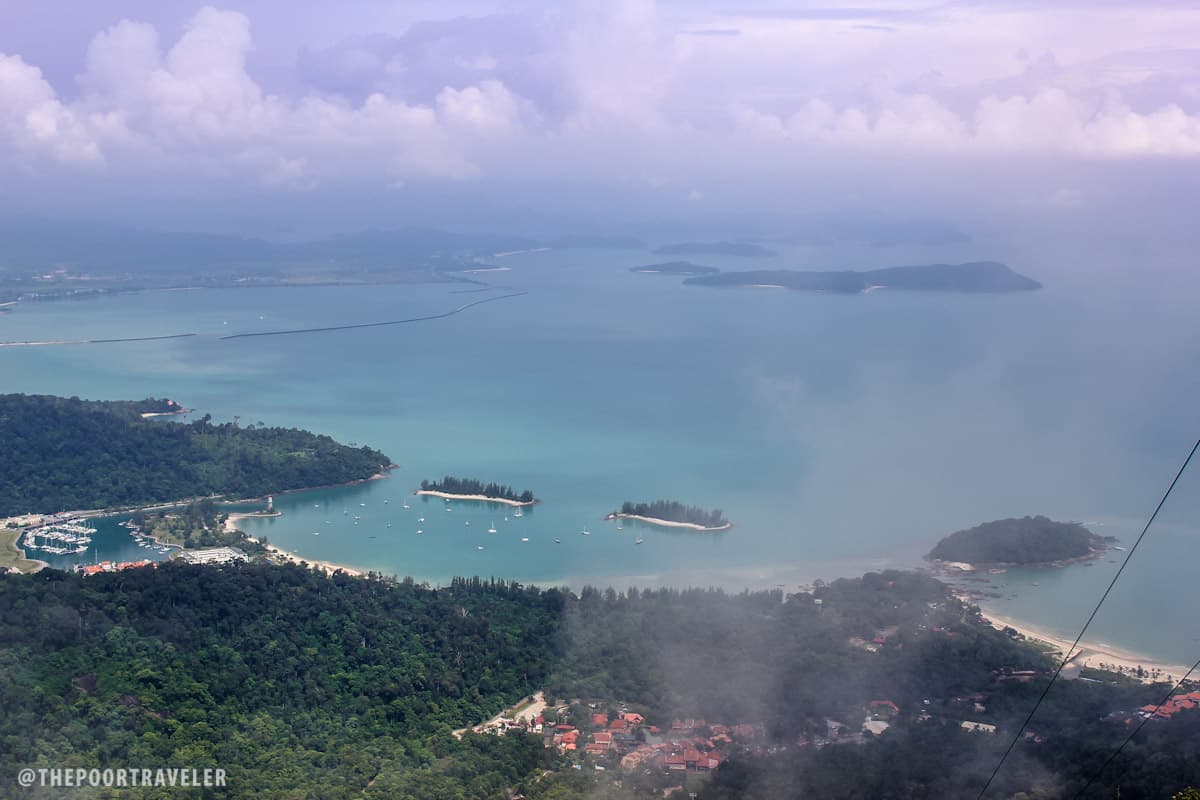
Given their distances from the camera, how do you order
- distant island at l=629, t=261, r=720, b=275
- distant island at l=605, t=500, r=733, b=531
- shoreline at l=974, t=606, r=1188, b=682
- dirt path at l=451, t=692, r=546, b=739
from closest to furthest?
dirt path at l=451, t=692, r=546, b=739
shoreline at l=974, t=606, r=1188, b=682
distant island at l=605, t=500, r=733, b=531
distant island at l=629, t=261, r=720, b=275

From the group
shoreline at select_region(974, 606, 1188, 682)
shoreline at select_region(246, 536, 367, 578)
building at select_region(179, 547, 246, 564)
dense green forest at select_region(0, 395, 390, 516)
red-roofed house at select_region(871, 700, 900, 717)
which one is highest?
dense green forest at select_region(0, 395, 390, 516)

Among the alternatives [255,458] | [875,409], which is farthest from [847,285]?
[255,458]

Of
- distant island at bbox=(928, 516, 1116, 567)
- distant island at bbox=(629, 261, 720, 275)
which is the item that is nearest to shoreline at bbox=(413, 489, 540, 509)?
distant island at bbox=(928, 516, 1116, 567)

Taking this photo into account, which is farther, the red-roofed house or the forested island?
the red-roofed house

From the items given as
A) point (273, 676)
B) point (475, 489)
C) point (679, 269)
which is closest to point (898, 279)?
point (679, 269)

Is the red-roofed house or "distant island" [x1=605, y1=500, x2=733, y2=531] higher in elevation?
"distant island" [x1=605, y1=500, x2=733, y2=531]

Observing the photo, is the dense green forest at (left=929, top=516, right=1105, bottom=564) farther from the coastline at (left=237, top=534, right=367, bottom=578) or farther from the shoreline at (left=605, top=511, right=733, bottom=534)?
the coastline at (left=237, top=534, right=367, bottom=578)

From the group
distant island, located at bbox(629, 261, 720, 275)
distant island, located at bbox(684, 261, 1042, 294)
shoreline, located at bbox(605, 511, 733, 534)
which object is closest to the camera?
shoreline, located at bbox(605, 511, 733, 534)

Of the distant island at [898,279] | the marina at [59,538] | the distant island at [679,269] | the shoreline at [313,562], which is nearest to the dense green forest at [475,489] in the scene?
the shoreline at [313,562]
